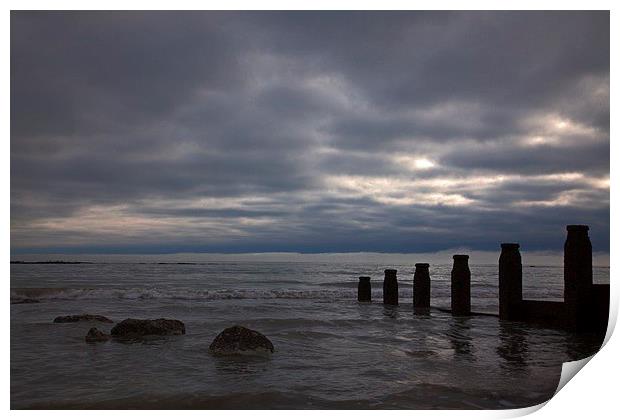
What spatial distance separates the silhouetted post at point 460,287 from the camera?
36.9ft

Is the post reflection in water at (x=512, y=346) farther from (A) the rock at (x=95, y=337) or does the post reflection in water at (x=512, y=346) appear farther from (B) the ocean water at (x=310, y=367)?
(A) the rock at (x=95, y=337)

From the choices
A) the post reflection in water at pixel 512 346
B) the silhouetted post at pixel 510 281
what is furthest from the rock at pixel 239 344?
the silhouetted post at pixel 510 281

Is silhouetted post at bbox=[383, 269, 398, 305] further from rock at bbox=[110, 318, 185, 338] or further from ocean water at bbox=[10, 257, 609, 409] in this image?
rock at bbox=[110, 318, 185, 338]

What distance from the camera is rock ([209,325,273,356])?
6.36m

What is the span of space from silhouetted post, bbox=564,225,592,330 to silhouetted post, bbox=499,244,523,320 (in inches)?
61.4

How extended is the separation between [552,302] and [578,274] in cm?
176

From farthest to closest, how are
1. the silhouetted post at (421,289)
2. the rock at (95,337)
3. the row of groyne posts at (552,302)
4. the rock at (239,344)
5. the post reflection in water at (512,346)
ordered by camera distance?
the silhouetted post at (421,289) → the row of groyne posts at (552,302) → the rock at (95,337) → the rock at (239,344) → the post reflection in water at (512,346)

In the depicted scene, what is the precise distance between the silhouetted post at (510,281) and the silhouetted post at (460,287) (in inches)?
43.6

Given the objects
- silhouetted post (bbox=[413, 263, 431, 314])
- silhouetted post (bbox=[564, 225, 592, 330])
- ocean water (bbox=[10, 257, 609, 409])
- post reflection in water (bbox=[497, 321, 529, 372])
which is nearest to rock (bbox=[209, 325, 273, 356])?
ocean water (bbox=[10, 257, 609, 409])

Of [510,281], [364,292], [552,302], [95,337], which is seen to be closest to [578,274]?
[552,302]
